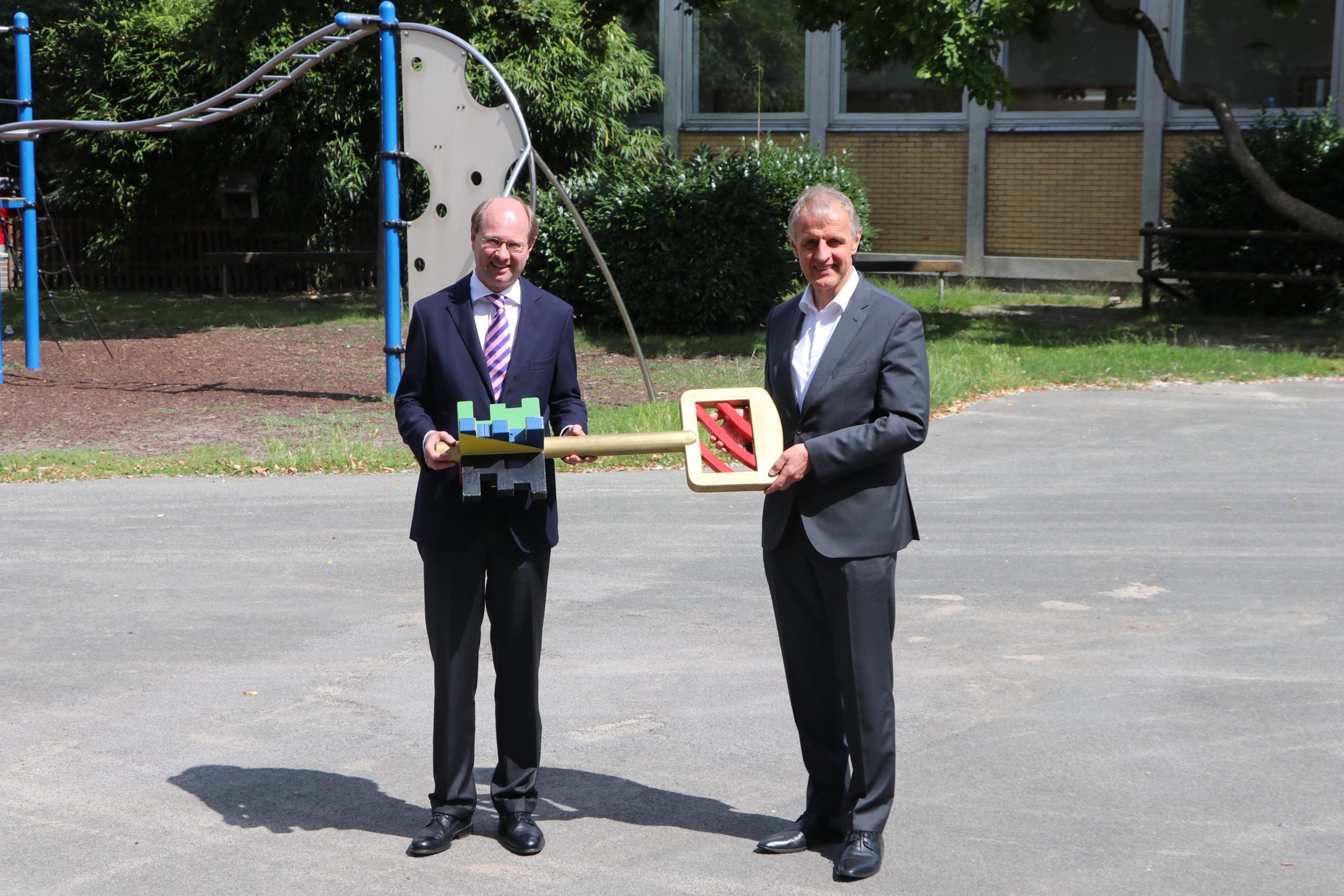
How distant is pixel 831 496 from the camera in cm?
387

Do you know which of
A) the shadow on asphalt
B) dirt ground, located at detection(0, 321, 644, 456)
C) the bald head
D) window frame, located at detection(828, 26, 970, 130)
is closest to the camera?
the bald head

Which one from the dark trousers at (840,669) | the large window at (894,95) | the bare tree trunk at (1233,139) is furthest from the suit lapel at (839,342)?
the large window at (894,95)

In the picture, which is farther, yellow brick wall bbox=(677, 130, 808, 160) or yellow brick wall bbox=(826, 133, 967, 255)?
yellow brick wall bbox=(677, 130, 808, 160)

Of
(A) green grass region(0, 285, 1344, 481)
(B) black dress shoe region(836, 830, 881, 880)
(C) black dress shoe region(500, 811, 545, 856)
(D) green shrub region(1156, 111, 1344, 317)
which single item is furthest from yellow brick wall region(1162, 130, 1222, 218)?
(C) black dress shoe region(500, 811, 545, 856)

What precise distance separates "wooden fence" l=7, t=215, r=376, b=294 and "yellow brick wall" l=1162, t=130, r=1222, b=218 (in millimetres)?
13962

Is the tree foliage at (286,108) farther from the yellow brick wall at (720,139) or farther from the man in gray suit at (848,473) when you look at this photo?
the man in gray suit at (848,473)

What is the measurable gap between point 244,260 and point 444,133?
13394 millimetres

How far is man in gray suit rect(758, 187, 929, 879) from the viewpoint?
3770 millimetres

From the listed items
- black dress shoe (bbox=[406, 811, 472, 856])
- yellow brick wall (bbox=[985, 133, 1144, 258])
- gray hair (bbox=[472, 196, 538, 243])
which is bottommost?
black dress shoe (bbox=[406, 811, 472, 856])

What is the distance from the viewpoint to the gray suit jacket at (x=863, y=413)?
383 centimetres

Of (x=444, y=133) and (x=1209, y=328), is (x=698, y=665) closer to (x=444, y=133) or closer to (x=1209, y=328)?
(x=444, y=133)

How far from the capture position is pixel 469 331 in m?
4.05

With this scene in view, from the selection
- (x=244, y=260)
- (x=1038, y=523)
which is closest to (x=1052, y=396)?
(x=1038, y=523)

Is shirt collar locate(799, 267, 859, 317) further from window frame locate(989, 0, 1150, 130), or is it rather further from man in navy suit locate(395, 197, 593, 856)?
window frame locate(989, 0, 1150, 130)
